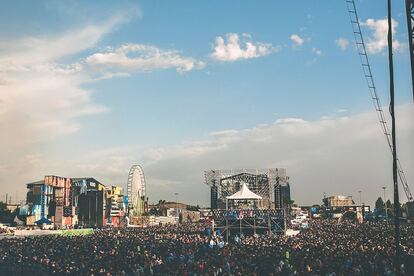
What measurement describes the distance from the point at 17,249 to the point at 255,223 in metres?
24.2

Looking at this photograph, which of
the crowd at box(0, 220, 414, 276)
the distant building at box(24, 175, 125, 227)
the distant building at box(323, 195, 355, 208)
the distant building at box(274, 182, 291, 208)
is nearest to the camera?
the crowd at box(0, 220, 414, 276)

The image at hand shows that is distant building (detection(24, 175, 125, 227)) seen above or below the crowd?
above

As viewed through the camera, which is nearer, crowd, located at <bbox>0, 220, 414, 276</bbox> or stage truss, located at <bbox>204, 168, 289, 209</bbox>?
crowd, located at <bbox>0, 220, 414, 276</bbox>

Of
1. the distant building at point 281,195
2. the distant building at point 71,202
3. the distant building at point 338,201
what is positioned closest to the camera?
the distant building at point 281,195

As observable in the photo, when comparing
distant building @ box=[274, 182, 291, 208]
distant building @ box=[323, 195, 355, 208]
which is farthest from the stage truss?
distant building @ box=[323, 195, 355, 208]

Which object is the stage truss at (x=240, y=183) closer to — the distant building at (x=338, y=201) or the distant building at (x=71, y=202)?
the distant building at (x=71, y=202)

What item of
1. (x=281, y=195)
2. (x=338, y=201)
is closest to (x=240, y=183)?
(x=281, y=195)

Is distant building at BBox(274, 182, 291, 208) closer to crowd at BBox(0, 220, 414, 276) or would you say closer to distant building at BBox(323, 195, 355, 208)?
crowd at BBox(0, 220, 414, 276)

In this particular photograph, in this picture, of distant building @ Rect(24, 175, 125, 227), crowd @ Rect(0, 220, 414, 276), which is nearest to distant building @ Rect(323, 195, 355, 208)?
distant building @ Rect(24, 175, 125, 227)

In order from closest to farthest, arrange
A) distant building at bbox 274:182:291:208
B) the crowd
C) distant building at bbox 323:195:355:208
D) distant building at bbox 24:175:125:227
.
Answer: the crowd
distant building at bbox 274:182:291:208
distant building at bbox 24:175:125:227
distant building at bbox 323:195:355:208

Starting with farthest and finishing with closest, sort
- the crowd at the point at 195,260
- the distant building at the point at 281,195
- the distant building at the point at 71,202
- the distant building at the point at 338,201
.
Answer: the distant building at the point at 338,201
the distant building at the point at 71,202
the distant building at the point at 281,195
the crowd at the point at 195,260

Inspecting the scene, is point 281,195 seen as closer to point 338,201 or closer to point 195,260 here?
point 195,260

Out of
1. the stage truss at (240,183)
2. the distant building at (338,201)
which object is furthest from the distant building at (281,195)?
the distant building at (338,201)

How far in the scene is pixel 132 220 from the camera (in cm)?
9762
